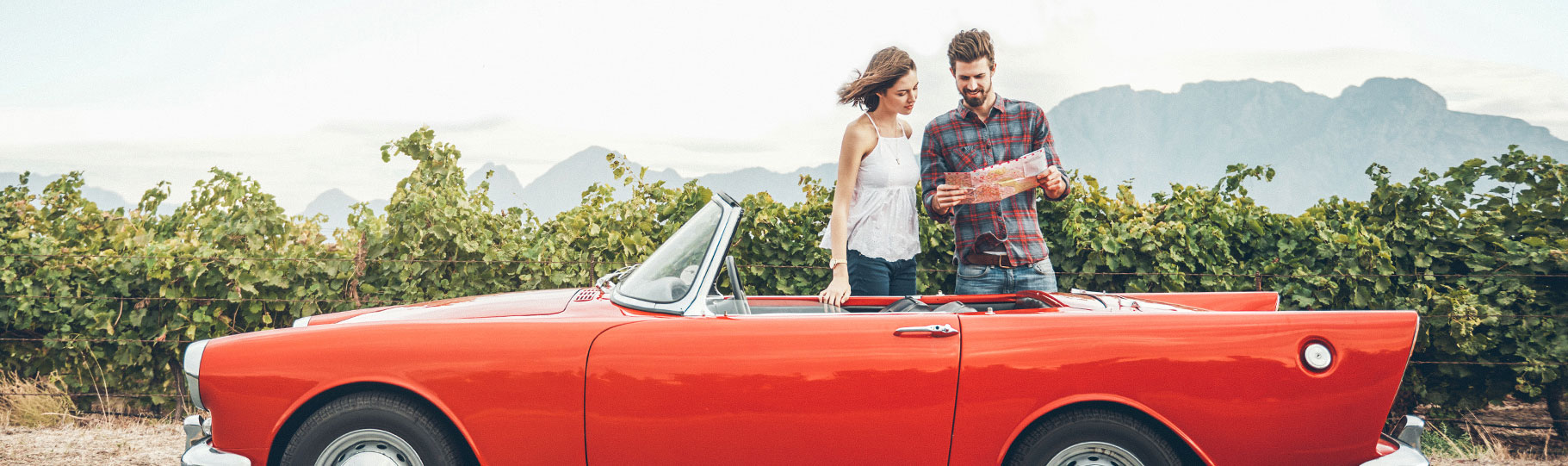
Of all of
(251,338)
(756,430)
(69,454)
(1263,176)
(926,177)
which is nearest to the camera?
(756,430)

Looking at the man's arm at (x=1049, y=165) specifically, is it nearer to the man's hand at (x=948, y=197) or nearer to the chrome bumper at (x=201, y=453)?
the man's hand at (x=948, y=197)

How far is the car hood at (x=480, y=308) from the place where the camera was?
2.92m

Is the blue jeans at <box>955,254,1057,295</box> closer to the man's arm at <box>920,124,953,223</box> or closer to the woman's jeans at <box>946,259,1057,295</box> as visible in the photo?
the woman's jeans at <box>946,259,1057,295</box>

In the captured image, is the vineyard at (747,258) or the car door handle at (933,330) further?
the vineyard at (747,258)

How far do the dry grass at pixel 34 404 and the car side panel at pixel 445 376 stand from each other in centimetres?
413

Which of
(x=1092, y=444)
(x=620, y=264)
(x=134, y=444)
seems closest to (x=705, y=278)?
(x=1092, y=444)

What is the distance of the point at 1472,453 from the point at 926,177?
3751 millimetres

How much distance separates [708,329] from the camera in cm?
259

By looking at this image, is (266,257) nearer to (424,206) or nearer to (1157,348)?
(424,206)

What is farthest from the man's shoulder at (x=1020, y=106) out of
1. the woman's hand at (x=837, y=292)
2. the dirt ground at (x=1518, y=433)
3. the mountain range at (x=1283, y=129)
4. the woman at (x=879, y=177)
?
the mountain range at (x=1283, y=129)

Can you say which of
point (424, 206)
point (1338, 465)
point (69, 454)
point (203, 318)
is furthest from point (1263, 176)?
point (69, 454)

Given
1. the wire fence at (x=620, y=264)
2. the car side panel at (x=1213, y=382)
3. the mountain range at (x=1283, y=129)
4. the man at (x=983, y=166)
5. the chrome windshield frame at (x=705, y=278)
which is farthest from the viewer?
the mountain range at (x=1283, y=129)

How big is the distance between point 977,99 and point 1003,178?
0.38 meters

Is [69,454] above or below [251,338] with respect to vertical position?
below
